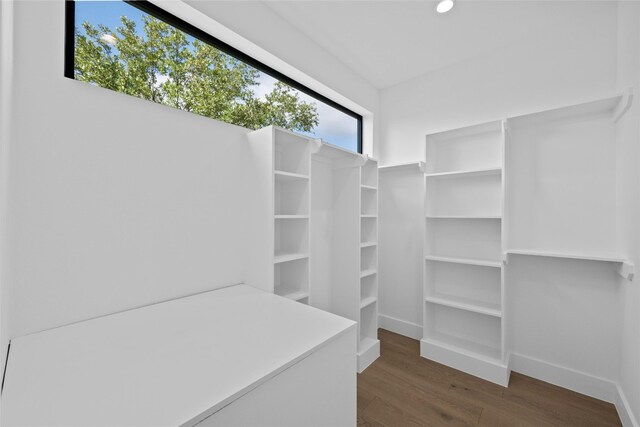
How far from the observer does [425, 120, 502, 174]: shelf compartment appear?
7.59 ft


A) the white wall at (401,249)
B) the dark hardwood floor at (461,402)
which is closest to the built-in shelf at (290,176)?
the white wall at (401,249)

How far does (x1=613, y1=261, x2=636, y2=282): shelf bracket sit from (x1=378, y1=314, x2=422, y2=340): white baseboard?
1606 millimetres

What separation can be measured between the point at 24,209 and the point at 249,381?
1.12 m

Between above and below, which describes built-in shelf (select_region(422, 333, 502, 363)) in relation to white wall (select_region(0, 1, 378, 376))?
below

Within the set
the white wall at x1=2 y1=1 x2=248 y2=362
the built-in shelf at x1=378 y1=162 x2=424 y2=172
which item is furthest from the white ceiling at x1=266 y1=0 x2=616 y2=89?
the white wall at x1=2 y1=1 x2=248 y2=362

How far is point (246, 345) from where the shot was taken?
3.06 ft

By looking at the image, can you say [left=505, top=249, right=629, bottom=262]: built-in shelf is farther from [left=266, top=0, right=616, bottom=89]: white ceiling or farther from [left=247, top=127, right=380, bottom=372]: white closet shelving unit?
[left=266, top=0, right=616, bottom=89]: white ceiling

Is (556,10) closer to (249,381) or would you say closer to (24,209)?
(249,381)

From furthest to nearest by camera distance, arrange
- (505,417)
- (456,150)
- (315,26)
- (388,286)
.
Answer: (388,286), (456,150), (315,26), (505,417)

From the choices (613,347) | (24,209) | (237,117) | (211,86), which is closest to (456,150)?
(613,347)

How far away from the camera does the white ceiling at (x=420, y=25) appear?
192cm

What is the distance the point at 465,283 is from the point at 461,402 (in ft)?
3.24

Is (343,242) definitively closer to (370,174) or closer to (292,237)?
(292,237)

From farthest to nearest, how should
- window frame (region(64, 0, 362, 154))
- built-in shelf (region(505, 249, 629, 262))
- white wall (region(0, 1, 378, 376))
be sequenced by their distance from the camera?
built-in shelf (region(505, 249, 629, 262))
window frame (region(64, 0, 362, 154))
white wall (region(0, 1, 378, 376))
